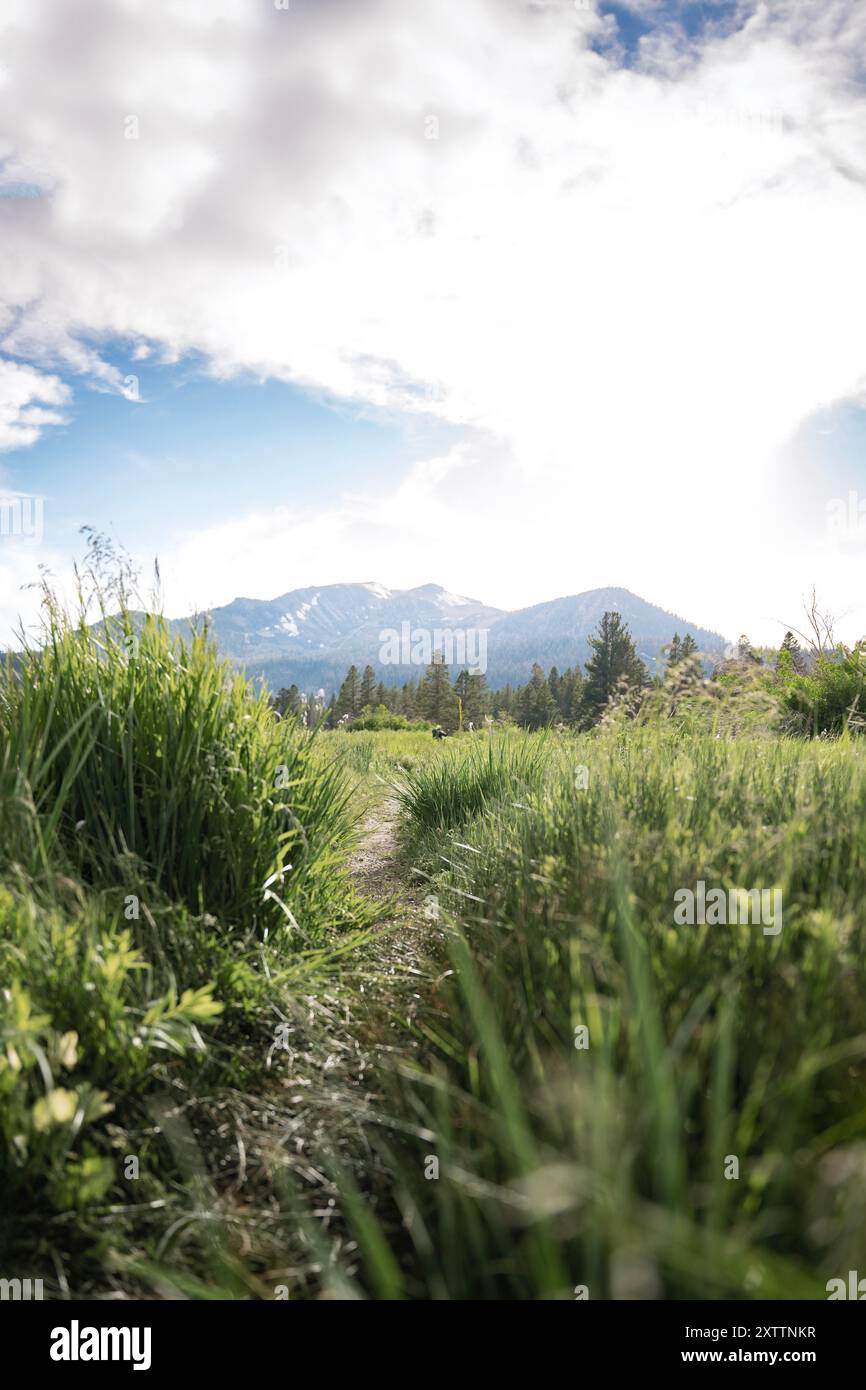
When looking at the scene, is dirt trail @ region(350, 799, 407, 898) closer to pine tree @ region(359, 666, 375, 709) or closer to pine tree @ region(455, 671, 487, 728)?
pine tree @ region(455, 671, 487, 728)

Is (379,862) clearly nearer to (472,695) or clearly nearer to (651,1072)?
(651,1072)

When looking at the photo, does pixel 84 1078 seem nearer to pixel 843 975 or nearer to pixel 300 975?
pixel 300 975

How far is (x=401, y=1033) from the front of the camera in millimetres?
2432

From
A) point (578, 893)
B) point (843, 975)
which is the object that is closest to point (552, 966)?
point (578, 893)

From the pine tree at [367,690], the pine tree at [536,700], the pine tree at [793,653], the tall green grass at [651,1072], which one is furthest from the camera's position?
the pine tree at [367,690]

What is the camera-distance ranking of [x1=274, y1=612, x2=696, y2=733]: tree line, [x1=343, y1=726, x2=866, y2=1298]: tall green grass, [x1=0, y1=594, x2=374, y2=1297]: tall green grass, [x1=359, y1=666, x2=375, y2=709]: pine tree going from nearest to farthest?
[x1=343, y1=726, x2=866, y2=1298]: tall green grass → [x1=0, y1=594, x2=374, y2=1297]: tall green grass → [x1=274, y1=612, x2=696, y2=733]: tree line → [x1=359, y1=666, x2=375, y2=709]: pine tree

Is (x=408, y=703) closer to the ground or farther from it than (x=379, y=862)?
closer to the ground

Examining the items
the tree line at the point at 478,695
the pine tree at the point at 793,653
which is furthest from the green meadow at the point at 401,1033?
the tree line at the point at 478,695

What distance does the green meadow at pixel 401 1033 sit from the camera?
1250mm

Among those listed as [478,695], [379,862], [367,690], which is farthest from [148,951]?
[367,690]

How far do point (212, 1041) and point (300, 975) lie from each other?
0.37 meters

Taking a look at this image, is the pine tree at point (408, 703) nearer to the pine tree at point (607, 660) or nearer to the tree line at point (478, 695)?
the tree line at point (478, 695)

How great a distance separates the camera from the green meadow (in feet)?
4.10

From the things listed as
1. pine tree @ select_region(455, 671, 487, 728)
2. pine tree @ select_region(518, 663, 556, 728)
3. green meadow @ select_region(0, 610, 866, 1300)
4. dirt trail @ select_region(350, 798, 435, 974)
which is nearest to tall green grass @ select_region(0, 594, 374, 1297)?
green meadow @ select_region(0, 610, 866, 1300)
